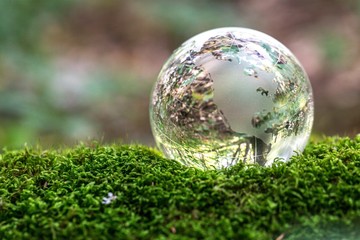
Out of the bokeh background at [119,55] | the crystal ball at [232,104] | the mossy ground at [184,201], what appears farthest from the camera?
the bokeh background at [119,55]

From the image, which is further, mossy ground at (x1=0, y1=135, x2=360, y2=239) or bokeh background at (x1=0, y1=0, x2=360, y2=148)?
bokeh background at (x1=0, y1=0, x2=360, y2=148)

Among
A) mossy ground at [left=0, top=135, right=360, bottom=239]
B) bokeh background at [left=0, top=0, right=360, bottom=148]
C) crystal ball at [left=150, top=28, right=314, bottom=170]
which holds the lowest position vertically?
mossy ground at [left=0, top=135, right=360, bottom=239]

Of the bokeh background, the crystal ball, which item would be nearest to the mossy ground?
the crystal ball

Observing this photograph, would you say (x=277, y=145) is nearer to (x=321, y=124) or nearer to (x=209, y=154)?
(x=209, y=154)

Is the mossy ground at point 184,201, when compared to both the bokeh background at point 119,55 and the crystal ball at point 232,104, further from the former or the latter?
the bokeh background at point 119,55

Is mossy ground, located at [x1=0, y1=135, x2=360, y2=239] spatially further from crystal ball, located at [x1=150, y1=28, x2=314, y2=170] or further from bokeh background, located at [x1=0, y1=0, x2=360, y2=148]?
bokeh background, located at [x1=0, y1=0, x2=360, y2=148]

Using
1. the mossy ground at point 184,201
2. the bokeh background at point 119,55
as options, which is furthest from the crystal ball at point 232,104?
the bokeh background at point 119,55
